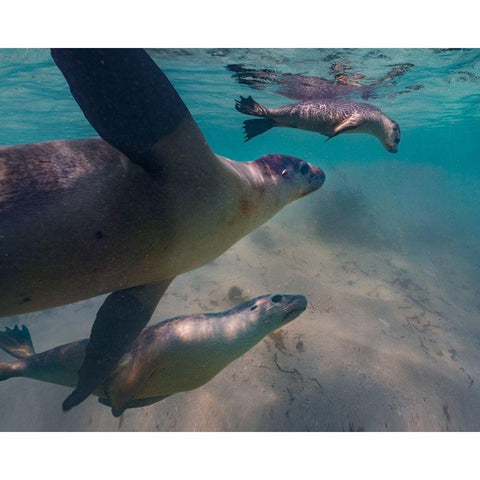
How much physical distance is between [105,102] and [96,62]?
0.22 m

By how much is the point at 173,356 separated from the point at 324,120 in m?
4.46

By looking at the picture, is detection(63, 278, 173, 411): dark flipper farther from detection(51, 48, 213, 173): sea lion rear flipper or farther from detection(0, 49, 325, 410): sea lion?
detection(51, 48, 213, 173): sea lion rear flipper

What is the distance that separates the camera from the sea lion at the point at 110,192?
1.87m

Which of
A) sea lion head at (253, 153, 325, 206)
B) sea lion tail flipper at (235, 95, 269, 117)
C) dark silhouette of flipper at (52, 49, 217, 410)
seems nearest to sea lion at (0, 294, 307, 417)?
sea lion head at (253, 153, 325, 206)

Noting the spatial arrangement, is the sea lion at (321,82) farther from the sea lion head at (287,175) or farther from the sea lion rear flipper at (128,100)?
the sea lion rear flipper at (128,100)

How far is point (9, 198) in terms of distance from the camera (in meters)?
1.80

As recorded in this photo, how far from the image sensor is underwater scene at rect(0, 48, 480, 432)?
1963 mm

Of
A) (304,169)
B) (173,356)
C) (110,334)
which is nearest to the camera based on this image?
(110,334)

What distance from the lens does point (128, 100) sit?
76.3 inches

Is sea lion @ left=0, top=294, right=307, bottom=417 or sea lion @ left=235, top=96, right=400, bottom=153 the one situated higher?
sea lion @ left=235, top=96, right=400, bottom=153

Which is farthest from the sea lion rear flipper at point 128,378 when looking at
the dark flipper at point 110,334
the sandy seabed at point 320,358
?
the sandy seabed at point 320,358

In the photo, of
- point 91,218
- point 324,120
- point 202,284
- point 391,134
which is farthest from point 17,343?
point 391,134

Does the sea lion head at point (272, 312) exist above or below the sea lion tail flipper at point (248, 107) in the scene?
below

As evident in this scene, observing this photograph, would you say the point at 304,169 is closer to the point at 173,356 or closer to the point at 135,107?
the point at 135,107
